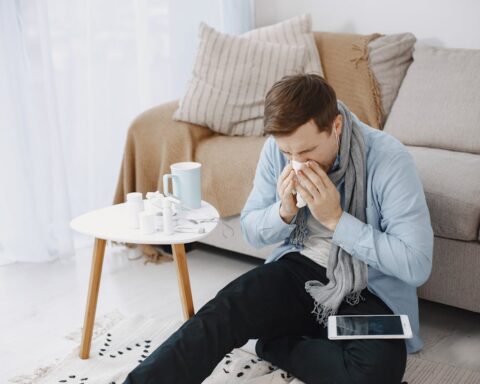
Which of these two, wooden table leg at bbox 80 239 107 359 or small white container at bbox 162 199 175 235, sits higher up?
small white container at bbox 162 199 175 235

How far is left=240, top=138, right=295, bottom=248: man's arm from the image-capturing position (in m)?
1.81

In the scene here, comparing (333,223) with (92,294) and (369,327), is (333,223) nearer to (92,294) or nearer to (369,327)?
(369,327)

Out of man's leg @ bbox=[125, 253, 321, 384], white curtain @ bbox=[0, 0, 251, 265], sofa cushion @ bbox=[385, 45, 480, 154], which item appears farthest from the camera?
white curtain @ bbox=[0, 0, 251, 265]

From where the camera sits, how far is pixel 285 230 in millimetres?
1810

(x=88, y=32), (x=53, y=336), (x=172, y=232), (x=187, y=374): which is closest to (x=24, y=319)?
(x=53, y=336)

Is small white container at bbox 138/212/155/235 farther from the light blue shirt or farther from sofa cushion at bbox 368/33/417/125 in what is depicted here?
sofa cushion at bbox 368/33/417/125

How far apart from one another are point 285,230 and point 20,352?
0.91 metres

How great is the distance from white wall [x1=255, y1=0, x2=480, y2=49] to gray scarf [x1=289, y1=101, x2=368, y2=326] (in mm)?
1253

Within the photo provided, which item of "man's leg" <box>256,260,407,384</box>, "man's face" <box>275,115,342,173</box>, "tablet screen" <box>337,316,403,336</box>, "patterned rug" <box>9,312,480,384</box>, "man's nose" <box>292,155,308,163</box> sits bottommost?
"patterned rug" <box>9,312,480,384</box>

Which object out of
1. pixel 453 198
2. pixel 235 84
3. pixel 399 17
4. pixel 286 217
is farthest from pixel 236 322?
pixel 399 17

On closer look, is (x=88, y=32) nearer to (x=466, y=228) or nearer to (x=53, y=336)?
(x=53, y=336)

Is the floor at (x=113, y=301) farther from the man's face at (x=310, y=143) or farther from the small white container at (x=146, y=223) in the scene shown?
the man's face at (x=310, y=143)

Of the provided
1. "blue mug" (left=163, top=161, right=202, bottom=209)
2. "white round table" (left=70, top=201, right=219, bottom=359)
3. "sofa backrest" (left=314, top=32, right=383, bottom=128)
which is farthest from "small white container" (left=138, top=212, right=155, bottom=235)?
"sofa backrest" (left=314, top=32, right=383, bottom=128)

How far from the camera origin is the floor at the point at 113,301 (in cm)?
205
